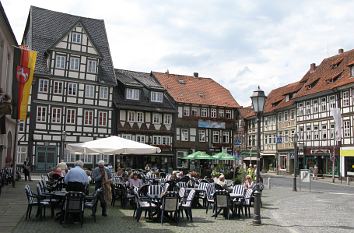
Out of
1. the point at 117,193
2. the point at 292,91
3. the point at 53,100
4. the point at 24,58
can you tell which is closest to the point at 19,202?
the point at 117,193

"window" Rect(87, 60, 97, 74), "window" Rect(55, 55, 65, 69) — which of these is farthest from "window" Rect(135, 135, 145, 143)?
"window" Rect(55, 55, 65, 69)

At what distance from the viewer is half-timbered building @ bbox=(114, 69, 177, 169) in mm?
46031

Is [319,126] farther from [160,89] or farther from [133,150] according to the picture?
[133,150]

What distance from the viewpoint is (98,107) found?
4325cm

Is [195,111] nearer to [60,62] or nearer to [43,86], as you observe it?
[60,62]

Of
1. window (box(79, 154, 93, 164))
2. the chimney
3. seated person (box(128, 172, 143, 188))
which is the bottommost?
seated person (box(128, 172, 143, 188))

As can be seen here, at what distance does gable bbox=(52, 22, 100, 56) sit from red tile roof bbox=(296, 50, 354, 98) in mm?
25307

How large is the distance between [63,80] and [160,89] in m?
12.0

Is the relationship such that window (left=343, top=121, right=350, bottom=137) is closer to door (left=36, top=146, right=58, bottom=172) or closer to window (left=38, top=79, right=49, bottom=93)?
door (left=36, top=146, right=58, bottom=172)

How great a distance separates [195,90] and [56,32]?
1944 cm

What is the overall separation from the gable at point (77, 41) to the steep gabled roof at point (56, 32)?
34cm

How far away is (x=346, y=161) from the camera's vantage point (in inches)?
1721

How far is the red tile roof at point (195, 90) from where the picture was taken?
52594 mm

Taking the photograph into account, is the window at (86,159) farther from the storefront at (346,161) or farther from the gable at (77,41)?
the storefront at (346,161)
